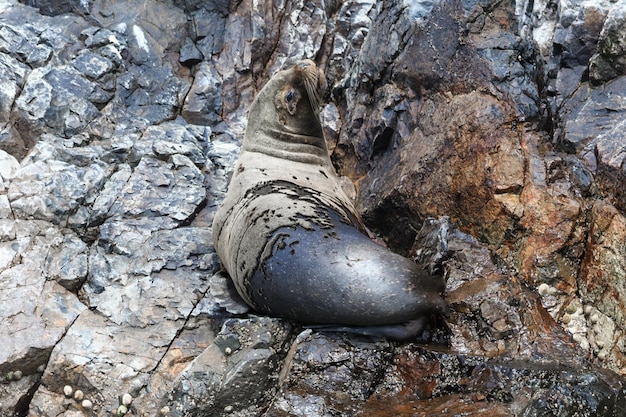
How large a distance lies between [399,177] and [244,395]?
8.59 ft

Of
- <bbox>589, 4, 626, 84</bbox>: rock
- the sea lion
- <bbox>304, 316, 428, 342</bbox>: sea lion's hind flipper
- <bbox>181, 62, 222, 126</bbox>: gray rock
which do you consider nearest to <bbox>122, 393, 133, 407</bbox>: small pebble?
the sea lion

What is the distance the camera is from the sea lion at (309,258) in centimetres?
380

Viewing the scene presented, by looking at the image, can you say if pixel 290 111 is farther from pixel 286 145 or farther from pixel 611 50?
pixel 611 50

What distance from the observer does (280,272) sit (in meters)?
4.11

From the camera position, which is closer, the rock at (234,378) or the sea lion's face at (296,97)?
the rock at (234,378)

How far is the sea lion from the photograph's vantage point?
3.80m

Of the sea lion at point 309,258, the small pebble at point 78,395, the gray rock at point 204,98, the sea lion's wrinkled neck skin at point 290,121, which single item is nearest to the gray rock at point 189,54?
the gray rock at point 204,98

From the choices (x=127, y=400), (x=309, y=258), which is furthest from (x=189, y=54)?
(x=127, y=400)

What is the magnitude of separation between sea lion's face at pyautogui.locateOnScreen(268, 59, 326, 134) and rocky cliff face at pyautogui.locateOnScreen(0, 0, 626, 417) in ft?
2.66

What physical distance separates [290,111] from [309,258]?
7.81 feet

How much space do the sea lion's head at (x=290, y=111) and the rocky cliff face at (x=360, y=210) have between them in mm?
778

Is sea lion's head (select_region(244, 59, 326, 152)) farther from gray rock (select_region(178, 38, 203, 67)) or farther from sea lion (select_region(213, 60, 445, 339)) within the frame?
gray rock (select_region(178, 38, 203, 67))

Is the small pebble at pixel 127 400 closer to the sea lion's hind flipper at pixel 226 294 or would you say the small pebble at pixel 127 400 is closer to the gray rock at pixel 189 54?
the sea lion's hind flipper at pixel 226 294

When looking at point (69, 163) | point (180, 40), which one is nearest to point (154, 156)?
point (69, 163)
